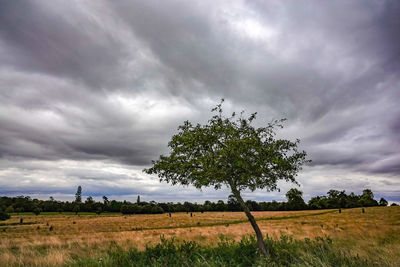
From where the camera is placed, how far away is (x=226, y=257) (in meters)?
10.1

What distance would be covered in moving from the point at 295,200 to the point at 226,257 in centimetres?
10881

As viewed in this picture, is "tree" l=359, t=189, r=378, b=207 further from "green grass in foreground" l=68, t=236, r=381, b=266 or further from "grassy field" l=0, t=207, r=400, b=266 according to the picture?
"green grass in foreground" l=68, t=236, r=381, b=266

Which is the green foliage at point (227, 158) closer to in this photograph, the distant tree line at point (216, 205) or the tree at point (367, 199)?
the distant tree line at point (216, 205)

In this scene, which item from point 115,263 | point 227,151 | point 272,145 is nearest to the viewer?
point 115,263

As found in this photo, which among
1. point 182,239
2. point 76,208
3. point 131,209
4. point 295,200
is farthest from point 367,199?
point 76,208

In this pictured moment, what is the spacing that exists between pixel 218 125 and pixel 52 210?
478 feet

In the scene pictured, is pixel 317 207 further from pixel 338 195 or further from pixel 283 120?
pixel 283 120

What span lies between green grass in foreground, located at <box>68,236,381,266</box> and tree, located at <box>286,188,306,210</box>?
10284 cm

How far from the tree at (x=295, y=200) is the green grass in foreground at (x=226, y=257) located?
337ft

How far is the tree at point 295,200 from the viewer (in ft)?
346

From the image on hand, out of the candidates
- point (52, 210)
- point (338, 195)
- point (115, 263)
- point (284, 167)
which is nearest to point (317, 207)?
point (338, 195)

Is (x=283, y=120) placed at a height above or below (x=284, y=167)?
above

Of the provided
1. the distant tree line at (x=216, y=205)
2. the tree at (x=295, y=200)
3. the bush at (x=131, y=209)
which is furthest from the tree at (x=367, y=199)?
the bush at (x=131, y=209)

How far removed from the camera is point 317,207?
357ft
